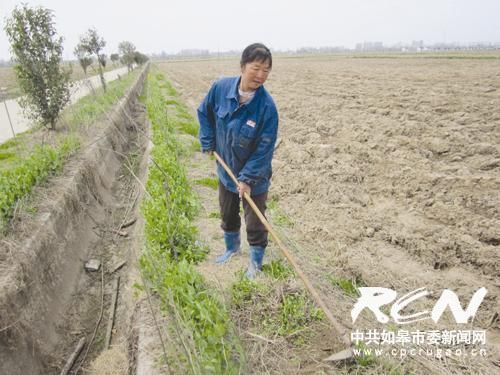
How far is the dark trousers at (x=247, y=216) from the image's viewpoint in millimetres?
3645

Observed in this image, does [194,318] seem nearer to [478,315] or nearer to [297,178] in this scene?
[478,315]

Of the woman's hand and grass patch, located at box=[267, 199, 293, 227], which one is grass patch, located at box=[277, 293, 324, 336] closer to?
the woman's hand

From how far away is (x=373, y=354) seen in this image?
266cm

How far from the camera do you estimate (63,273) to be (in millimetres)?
4512

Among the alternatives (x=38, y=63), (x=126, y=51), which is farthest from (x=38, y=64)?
(x=126, y=51)

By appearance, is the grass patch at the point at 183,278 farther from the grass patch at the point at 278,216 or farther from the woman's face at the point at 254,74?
the woman's face at the point at 254,74

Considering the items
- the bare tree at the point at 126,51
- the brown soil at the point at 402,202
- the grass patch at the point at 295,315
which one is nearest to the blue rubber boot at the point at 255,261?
the brown soil at the point at 402,202

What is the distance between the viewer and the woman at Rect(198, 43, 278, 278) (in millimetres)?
3062

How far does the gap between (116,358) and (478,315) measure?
3.54 meters

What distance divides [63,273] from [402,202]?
195 inches

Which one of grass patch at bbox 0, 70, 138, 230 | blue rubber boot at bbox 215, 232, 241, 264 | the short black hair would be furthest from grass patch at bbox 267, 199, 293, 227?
grass patch at bbox 0, 70, 138, 230

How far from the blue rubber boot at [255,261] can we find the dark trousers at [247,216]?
2.3 inches

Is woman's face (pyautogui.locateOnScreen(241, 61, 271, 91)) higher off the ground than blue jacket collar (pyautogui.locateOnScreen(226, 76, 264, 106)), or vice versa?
woman's face (pyautogui.locateOnScreen(241, 61, 271, 91))

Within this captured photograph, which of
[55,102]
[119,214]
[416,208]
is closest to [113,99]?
[55,102]
